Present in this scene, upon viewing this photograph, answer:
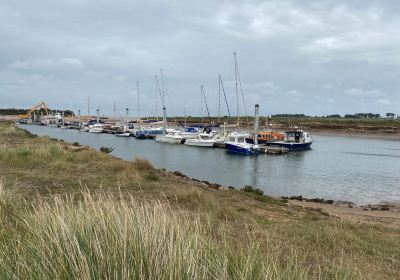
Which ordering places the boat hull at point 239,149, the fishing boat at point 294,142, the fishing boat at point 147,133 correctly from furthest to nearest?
the fishing boat at point 147,133, the fishing boat at point 294,142, the boat hull at point 239,149

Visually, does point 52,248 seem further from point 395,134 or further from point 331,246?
point 395,134

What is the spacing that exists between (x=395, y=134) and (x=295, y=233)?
400ft

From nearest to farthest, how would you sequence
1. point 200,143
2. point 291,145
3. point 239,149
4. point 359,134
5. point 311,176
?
1. point 311,176
2. point 239,149
3. point 291,145
4. point 200,143
5. point 359,134

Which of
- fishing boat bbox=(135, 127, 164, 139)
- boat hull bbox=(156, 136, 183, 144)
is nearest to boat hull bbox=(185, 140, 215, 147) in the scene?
boat hull bbox=(156, 136, 183, 144)

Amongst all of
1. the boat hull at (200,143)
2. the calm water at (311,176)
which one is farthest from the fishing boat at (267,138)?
the calm water at (311,176)

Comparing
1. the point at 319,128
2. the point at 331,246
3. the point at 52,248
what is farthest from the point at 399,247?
the point at 319,128

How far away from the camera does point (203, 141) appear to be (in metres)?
75.1

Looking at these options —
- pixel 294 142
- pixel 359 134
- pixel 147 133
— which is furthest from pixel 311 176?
pixel 359 134

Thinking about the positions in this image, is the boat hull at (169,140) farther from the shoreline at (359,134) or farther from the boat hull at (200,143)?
the shoreline at (359,134)

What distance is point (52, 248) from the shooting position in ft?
12.6

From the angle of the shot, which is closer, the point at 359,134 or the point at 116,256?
the point at 116,256

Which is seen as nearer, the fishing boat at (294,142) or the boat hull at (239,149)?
the boat hull at (239,149)

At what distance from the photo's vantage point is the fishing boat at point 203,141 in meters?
75.0

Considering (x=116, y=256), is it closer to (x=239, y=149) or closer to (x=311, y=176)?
(x=311, y=176)
